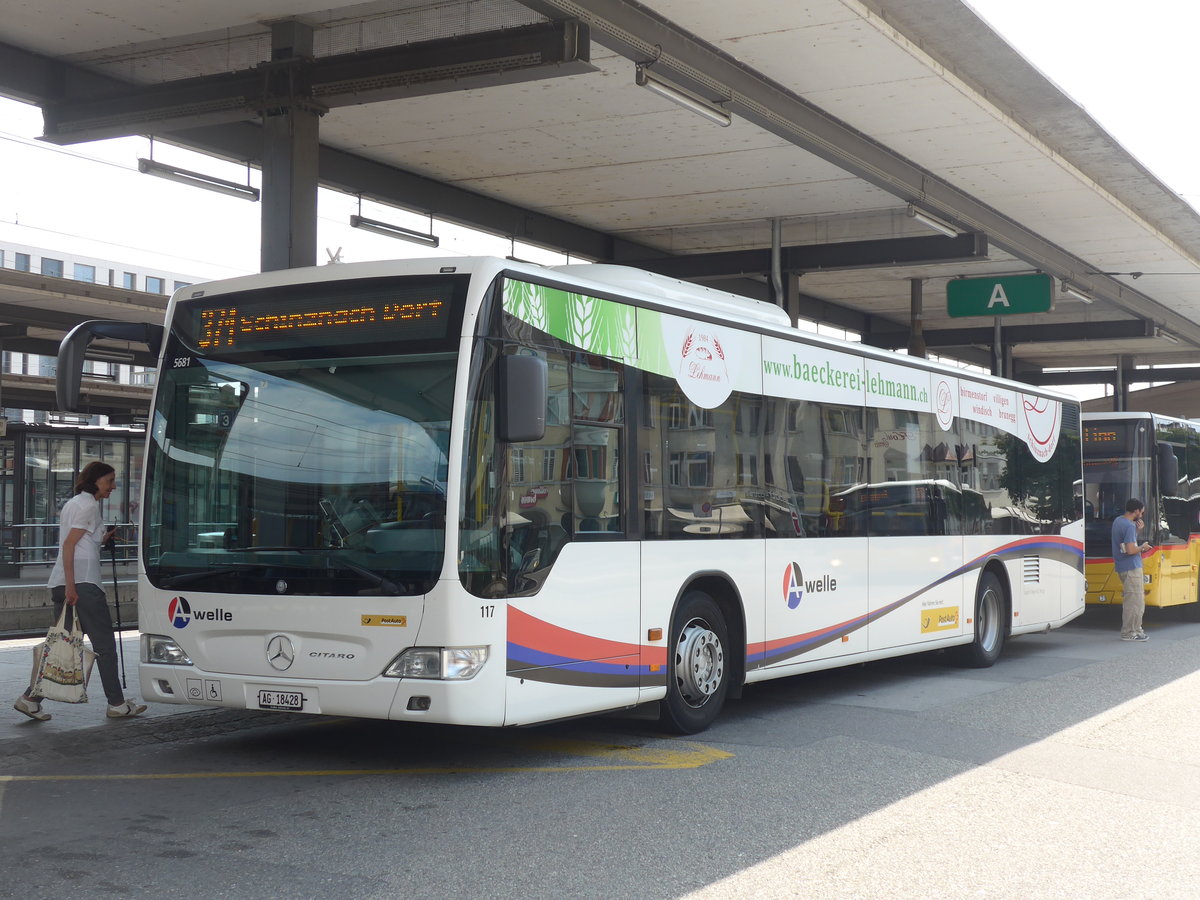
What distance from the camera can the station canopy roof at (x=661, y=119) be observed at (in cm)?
1110

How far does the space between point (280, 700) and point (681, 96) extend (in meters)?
6.32

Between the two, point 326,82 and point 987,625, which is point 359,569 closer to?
point 326,82

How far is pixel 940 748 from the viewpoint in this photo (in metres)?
8.95

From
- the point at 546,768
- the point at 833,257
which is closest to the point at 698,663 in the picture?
the point at 546,768

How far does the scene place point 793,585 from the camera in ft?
34.7

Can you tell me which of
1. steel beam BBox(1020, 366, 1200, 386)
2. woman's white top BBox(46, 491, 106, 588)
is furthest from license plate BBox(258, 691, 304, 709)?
steel beam BBox(1020, 366, 1200, 386)

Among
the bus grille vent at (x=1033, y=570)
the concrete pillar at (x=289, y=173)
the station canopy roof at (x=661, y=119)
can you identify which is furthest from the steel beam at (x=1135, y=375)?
the concrete pillar at (x=289, y=173)

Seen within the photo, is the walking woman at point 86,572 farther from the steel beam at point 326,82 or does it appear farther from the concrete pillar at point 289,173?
the steel beam at point 326,82

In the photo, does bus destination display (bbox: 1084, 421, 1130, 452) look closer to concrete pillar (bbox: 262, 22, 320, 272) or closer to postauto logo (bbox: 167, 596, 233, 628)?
concrete pillar (bbox: 262, 22, 320, 272)

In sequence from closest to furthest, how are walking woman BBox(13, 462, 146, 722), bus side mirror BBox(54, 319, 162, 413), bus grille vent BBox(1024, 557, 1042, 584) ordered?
bus side mirror BBox(54, 319, 162, 413) < walking woman BBox(13, 462, 146, 722) < bus grille vent BBox(1024, 557, 1042, 584)

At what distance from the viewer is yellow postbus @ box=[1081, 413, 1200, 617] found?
18.8m

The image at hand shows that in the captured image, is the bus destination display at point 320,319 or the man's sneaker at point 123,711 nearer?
the bus destination display at point 320,319

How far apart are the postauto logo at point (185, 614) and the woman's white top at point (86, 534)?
5.61ft

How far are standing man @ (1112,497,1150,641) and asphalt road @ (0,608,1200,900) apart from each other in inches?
250
